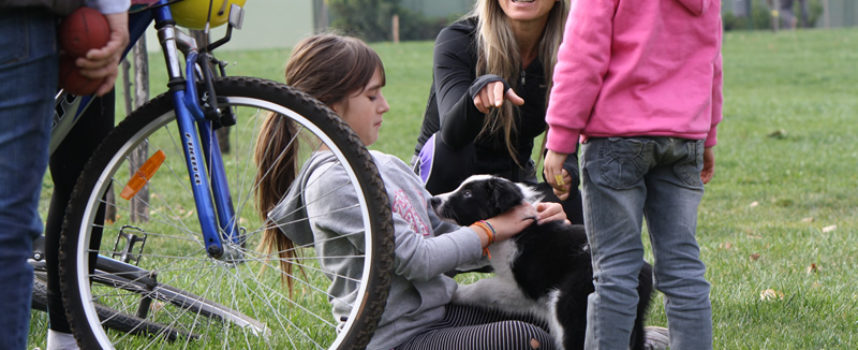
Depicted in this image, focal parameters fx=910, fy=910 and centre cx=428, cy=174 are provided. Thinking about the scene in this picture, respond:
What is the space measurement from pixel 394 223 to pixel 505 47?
1.03m

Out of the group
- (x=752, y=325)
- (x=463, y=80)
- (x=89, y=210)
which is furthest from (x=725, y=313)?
(x=89, y=210)

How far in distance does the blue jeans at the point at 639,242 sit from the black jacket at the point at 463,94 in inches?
30.3

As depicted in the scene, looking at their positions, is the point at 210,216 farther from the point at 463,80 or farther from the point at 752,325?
the point at 752,325

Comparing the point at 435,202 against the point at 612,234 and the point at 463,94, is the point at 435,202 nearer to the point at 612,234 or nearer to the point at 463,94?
the point at 463,94

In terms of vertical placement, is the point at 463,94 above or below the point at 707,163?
above

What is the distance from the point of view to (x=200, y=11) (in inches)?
92.7

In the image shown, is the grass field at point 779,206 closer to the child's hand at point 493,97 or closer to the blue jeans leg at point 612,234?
the blue jeans leg at point 612,234

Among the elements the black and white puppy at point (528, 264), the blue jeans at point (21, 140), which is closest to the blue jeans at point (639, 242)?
the black and white puppy at point (528, 264)

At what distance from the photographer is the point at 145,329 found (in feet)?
9.74

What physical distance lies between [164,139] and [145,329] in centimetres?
64

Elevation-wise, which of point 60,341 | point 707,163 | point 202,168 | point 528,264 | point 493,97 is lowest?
point 60,341

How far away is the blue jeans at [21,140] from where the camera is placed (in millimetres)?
1751

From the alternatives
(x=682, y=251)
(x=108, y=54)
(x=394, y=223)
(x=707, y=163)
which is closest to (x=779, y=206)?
(x=707, y=163)

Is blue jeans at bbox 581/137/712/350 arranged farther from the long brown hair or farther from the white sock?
the white sock
